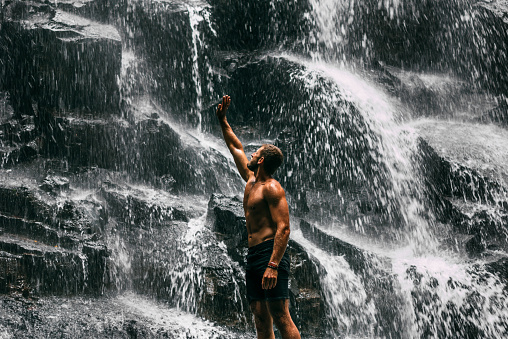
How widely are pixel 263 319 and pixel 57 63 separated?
26.4 feet

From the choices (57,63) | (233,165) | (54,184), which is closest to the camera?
(54,184)

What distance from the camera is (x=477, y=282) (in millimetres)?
8156

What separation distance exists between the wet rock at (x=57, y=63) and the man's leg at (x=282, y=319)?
754 centimetres

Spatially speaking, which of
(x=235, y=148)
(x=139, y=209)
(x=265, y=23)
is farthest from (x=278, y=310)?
(x=265, y=23)

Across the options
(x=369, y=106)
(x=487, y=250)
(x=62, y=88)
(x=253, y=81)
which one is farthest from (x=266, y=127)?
(x=487, y=250)

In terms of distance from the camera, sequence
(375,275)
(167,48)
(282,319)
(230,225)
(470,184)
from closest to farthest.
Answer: (282,319), (230,225), (375,275), (470,184), (167,48)

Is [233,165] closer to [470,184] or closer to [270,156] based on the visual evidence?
[470,184]

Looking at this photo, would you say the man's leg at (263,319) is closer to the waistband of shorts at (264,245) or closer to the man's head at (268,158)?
the waistband of shorts at (264,245)

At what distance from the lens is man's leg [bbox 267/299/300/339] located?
418 centimetres

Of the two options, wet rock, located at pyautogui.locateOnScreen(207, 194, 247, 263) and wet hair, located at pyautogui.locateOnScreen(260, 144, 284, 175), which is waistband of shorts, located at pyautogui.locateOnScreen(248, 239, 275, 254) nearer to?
wet hair, located at pyautogui.locateOnScreen(260, 144, 284, 175)

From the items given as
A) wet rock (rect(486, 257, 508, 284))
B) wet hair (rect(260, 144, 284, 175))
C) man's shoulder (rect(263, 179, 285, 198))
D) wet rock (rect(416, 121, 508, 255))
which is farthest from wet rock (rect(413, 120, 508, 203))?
man's shoulder (rect(263, 179, 285, 198))

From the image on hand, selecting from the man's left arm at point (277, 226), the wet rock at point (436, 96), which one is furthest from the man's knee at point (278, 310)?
the wet rock at point (436, 96)

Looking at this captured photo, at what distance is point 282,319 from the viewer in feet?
13.8

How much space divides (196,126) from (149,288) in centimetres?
498
